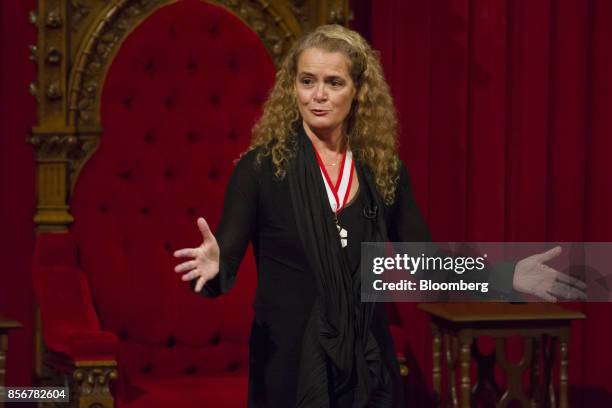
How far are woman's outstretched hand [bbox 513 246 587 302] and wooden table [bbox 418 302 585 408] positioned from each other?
0.75m

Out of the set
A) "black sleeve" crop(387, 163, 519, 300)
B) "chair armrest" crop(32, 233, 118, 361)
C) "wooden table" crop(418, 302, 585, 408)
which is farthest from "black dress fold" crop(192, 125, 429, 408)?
"wooden table" crop(418, 302, 585, 408)

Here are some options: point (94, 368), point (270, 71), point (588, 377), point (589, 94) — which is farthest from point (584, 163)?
point (94, 368)

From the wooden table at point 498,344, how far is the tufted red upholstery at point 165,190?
26.2 inches

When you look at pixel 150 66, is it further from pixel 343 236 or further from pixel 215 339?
pixel 343 236

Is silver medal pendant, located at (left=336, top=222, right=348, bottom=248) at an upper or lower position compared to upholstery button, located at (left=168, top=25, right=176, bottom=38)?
lower

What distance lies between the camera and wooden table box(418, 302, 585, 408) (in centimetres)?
353

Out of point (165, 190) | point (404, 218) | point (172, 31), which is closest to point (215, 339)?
point (165, 190)

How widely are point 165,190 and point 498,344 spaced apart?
1.24 meters

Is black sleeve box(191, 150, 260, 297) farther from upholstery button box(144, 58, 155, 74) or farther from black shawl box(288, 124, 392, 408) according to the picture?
upholstery button box(144, 58, 155, 74)

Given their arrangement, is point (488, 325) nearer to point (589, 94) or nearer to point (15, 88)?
point (589, 94)

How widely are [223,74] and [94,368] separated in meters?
1.20

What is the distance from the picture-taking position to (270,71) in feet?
12.8

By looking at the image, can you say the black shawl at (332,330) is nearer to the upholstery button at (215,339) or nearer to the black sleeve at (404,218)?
the black sleeve at (404,218)

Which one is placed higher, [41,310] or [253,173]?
[253,173]
